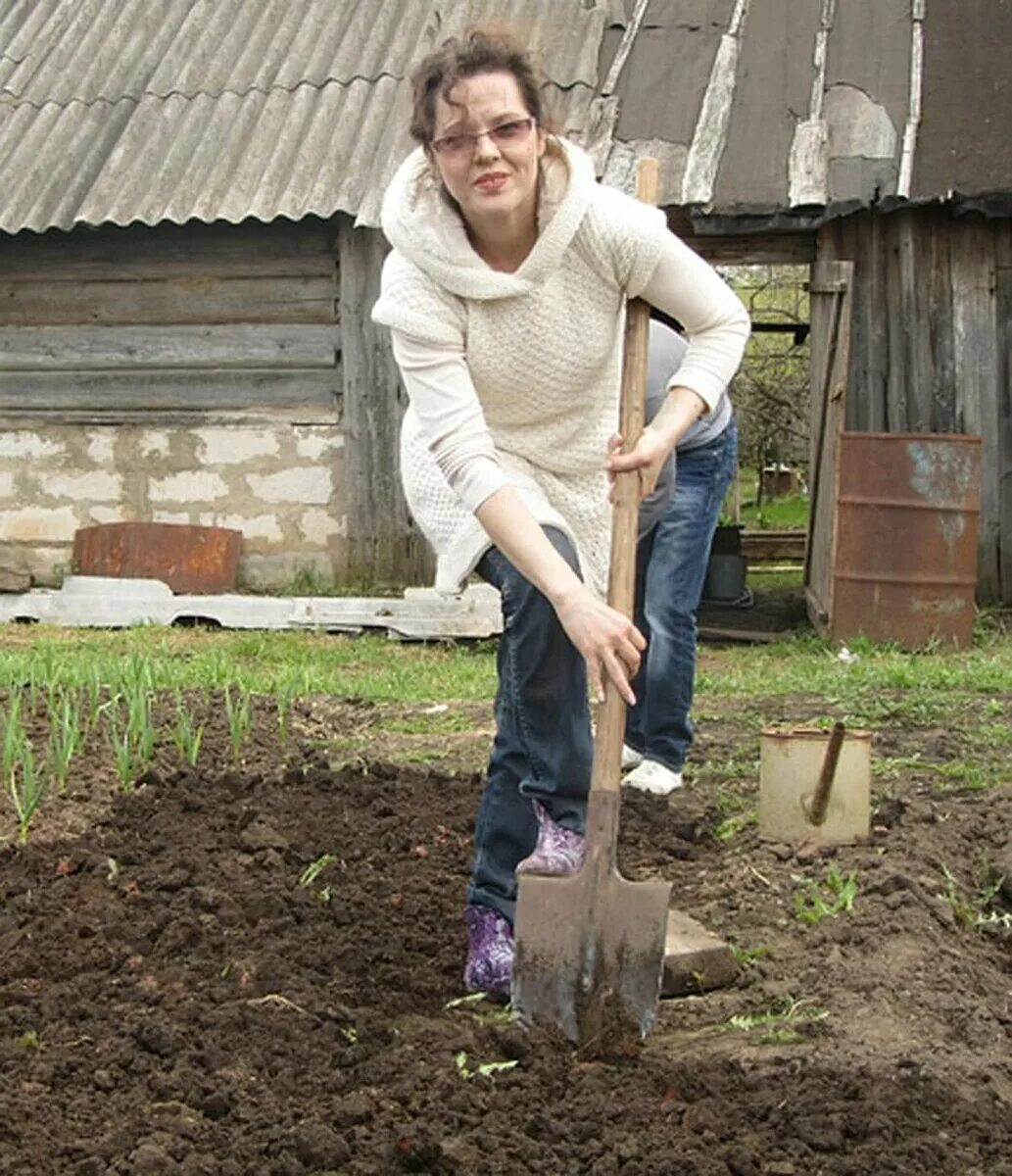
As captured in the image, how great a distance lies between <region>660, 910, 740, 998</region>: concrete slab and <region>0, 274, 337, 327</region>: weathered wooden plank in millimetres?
8140

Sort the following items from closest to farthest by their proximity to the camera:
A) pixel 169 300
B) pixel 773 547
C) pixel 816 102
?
pixel 816 102, pixel 169 300, pixel 773 547

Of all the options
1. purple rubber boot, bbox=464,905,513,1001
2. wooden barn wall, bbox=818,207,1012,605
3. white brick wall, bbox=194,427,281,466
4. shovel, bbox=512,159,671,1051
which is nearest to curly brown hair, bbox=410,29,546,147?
shovel, bbox=512,159,671,1051

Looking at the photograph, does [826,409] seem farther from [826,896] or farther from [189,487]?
[826,896]

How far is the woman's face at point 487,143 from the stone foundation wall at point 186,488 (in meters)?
8.05

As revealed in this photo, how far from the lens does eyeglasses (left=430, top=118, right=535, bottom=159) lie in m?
3.24

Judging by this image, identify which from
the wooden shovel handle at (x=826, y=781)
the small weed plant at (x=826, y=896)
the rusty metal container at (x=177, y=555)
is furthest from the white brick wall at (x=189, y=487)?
the small weed plant at (x=826, y=896)

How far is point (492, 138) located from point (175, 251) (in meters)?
8.68

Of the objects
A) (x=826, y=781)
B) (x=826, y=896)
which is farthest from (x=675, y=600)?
(x=826, y=896)

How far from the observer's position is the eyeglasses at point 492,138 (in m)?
3.24

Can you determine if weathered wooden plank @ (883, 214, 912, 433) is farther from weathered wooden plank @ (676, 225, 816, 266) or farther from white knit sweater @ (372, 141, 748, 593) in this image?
white knit sweater @ (372, 141, 748, 593)

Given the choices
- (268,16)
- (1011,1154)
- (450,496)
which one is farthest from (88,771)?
(268,16)

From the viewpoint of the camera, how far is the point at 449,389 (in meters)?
3.32

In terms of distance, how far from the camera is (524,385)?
3.45 m

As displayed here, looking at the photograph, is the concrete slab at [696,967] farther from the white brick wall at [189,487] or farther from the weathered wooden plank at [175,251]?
the white brick wall at [189,487]
